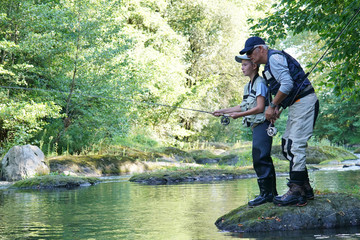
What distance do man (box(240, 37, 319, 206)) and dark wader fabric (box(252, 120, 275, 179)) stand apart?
23cm

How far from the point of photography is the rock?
4.61 m

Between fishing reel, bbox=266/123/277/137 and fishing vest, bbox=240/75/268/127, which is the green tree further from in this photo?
fishing reel, bbox=266/123/277/137

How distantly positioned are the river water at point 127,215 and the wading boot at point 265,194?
52 cm

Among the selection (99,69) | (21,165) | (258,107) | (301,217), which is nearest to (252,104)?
(258,107)

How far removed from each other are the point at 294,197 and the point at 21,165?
961 centimetres

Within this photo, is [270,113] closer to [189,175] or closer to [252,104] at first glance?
[252,104]

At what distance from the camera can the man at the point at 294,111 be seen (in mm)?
4684

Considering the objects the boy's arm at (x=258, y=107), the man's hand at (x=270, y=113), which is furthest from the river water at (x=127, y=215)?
the boy's arm at (x=258, y=107)

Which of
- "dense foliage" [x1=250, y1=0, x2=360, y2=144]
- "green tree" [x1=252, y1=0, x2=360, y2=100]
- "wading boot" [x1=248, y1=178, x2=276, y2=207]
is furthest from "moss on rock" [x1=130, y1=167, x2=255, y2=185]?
"wading boot" [x1=248, y1=178, x2=276, y2=207]

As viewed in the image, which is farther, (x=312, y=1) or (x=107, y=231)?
(x=312, y=1)

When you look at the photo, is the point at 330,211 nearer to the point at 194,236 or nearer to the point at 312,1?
the point at 194,236

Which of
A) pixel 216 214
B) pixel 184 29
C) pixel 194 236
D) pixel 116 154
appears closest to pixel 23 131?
pixel 116 154

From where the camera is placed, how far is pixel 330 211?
474cm

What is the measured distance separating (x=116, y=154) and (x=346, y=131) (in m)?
23.4
